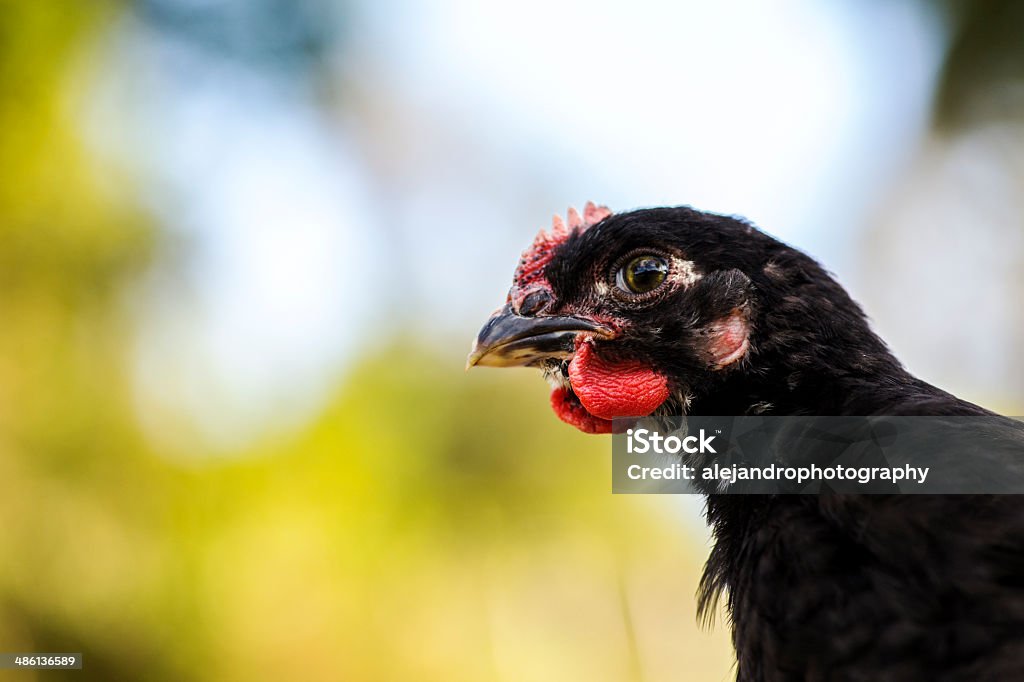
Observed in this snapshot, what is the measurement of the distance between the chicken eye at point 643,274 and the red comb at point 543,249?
319 mm

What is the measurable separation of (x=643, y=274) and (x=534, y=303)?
1.38 feet

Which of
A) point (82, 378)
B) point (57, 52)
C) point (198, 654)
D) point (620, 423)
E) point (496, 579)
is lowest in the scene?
point (198, 654)

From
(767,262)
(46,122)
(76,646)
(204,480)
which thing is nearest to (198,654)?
(76,646)

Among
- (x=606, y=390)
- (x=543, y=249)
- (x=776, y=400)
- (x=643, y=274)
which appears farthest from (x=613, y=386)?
(x=543, y=249)

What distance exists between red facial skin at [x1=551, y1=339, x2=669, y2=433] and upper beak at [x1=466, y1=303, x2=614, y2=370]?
78 millimetres

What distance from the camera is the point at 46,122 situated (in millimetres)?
9852

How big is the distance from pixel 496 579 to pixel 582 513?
48.8 inches

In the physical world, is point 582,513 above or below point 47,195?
below

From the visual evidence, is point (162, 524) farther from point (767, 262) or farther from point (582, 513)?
point (767, 262)

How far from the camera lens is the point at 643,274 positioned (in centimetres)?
235

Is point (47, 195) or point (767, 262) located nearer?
point (767, 262)

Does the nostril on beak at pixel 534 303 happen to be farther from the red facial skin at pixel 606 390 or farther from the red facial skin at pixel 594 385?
the red facial skin at pixel 606 390

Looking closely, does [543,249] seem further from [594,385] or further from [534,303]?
[594,385]

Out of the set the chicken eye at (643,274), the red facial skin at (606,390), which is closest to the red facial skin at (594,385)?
the red facial skin at (606,390)
